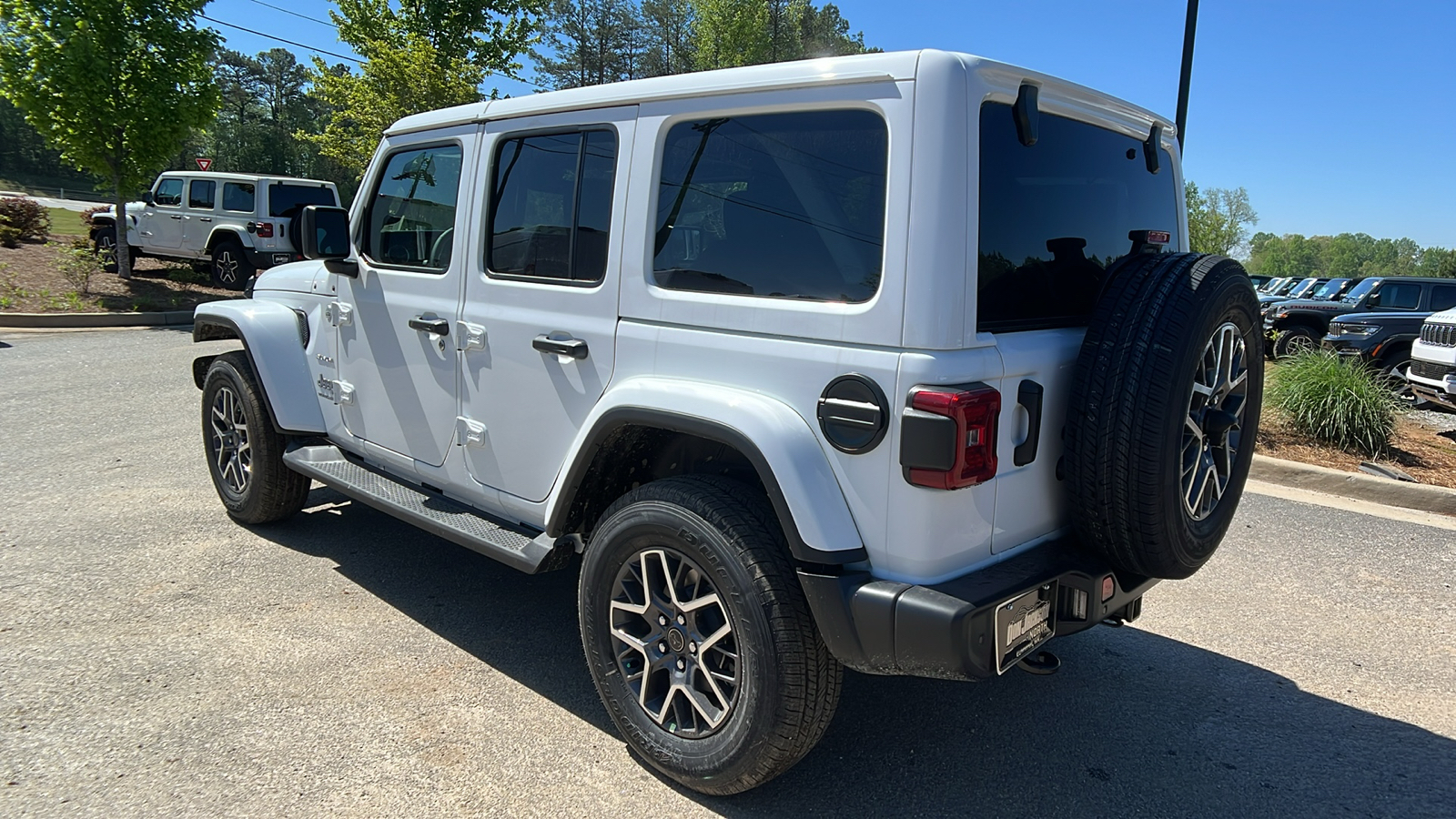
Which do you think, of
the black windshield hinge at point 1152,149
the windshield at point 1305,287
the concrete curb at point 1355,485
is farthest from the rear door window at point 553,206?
the windshield at point 1305,287

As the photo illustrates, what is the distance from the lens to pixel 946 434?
2.24 metres

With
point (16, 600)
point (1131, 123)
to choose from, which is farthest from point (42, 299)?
point (1131, 123)

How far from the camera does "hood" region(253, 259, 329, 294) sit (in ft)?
14.9

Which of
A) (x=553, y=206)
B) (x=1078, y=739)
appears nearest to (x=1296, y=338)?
(x=1078, y=739)

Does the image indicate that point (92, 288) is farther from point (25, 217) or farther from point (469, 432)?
point (469, 432)

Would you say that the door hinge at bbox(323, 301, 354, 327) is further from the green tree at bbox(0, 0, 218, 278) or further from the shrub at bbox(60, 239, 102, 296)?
the shrub at bbox(60, 239, 102, 296)

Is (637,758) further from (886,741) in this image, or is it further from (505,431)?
(505,431)

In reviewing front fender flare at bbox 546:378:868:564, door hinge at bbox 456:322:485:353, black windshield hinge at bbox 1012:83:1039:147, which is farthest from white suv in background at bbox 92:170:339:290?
black windshield hinge at bbox 1012:83:1039:147

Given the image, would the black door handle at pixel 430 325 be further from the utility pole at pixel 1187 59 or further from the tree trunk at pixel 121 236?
the tree trunk at pixel 121 236

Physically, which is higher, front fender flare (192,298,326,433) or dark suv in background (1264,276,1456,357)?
dark suv in background (1264,276,1456,357)

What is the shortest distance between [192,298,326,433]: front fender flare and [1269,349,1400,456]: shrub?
775 cm

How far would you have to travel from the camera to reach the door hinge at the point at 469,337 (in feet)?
11.5

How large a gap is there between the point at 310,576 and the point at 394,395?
3.68 feet

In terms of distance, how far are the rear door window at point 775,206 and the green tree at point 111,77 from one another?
15060 mm
